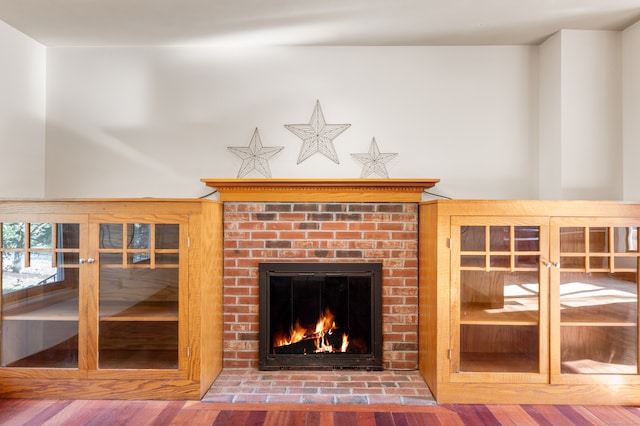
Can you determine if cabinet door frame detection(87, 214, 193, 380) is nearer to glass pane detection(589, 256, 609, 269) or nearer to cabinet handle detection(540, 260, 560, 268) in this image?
cabinet handle detection(540, 260, 560, 268)

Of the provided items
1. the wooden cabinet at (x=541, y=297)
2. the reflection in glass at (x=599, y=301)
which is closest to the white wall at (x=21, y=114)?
the wooden cabinet at (x=541, y=297)

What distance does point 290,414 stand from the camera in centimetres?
226

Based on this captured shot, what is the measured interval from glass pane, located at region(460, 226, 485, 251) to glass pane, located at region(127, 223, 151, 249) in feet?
6.03

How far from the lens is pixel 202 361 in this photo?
95.5 inches

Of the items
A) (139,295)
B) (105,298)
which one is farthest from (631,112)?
(105,298)

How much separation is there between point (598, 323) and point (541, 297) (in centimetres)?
38

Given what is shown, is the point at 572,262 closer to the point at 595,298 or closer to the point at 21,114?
the point at 595,298

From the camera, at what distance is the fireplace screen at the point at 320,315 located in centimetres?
279

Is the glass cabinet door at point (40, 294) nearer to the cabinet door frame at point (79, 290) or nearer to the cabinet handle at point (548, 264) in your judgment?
the cabinet door frame at point (79, 290)

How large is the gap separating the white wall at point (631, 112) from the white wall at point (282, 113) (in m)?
0.54

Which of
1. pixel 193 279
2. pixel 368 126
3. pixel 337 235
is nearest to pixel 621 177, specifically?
pixel 368 126

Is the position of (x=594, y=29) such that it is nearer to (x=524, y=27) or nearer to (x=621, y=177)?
(x=524, y=27)

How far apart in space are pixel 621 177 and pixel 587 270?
2.63ft

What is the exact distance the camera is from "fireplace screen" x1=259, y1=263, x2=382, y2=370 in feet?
9.17
